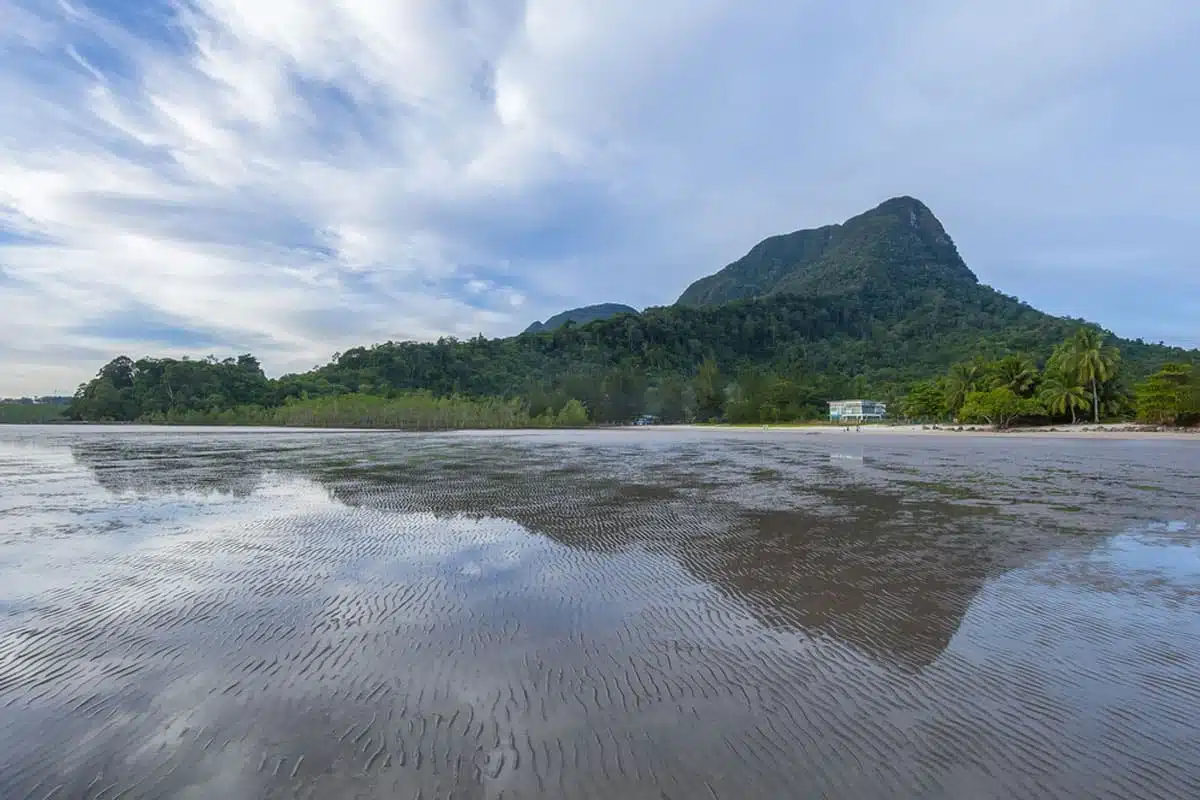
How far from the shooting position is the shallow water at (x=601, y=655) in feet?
12.0

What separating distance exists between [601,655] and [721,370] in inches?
5764

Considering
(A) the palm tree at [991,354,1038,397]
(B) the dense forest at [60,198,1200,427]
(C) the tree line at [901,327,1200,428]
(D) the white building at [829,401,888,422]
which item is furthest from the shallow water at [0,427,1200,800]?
(D) the white building at [829,401,888,422]

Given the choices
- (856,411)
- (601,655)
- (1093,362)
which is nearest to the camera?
(601,655)

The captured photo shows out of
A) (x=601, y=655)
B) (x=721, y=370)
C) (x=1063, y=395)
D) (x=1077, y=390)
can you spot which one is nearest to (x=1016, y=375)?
(x=1063, y=395)

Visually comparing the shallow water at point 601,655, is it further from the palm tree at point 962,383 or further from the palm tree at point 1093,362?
the palm tree at point 962,383

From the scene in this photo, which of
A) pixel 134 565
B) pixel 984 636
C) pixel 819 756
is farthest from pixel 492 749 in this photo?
pixel 134 565

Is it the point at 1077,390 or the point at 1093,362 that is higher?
the point at 1093,362

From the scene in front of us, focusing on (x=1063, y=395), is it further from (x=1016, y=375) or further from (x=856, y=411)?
(x=856, y=411)

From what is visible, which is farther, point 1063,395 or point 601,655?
point 1063,395

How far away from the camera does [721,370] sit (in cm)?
14838

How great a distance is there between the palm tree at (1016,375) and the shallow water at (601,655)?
62.9 metres

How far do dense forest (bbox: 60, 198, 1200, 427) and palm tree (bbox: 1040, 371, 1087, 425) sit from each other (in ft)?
0.83

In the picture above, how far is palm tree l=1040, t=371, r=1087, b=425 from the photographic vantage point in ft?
196

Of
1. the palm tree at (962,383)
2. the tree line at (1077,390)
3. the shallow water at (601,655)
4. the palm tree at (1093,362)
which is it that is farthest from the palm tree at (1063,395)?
the shallow water at (601,655)
